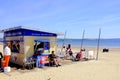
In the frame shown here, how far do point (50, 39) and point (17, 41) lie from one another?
6.54 ft

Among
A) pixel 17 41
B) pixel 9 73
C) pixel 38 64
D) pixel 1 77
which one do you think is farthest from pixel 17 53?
pixel 1 77

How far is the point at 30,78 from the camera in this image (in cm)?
842

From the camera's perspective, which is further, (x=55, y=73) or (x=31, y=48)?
(x=31, y=48)

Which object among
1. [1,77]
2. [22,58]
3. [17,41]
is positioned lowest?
[1,77]

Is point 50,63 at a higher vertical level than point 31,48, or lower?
lower

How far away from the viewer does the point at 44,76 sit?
28.8 ft

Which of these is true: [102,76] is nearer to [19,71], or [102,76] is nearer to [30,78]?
[30,78]

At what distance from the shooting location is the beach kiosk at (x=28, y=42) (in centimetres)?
1089

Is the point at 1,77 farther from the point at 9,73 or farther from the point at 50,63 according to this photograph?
the point at 50,63

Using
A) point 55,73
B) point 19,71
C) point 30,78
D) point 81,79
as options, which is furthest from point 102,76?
point 19,71

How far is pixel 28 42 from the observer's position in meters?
11.0

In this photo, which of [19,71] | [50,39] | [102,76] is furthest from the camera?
[50,39]

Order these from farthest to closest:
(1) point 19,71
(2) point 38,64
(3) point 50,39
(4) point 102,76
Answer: (3) point 50,39, (2) point 38,64, (1) point 19,71, (4) point 102,76

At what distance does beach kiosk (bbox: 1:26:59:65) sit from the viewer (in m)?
10.9
